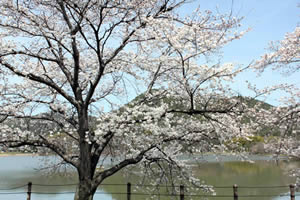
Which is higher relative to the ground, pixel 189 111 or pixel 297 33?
pixel 297 33

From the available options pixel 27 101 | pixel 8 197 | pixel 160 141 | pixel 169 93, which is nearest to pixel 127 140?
pixel 160 141

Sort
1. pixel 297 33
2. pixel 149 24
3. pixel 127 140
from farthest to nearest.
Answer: pixel 297 33 < pixel 127 140 < pixel 149 24

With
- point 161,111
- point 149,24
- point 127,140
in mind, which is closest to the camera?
point 161,111

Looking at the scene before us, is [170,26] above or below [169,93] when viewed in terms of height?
above

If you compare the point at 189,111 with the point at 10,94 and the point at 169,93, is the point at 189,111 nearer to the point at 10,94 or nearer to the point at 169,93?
the point at 169,93

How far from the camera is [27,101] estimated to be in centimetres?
570

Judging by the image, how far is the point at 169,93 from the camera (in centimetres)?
532

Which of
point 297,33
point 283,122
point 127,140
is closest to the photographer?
point 127,140

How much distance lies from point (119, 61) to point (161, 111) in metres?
1.67

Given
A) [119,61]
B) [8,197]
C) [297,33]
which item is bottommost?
[8,197]

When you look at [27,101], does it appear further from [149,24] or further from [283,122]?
[283,122]

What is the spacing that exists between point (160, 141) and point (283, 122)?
298 cm

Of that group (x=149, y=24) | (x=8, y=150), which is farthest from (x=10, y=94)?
(x=149, y=24)

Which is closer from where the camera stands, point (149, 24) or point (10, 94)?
point (149, 24)
